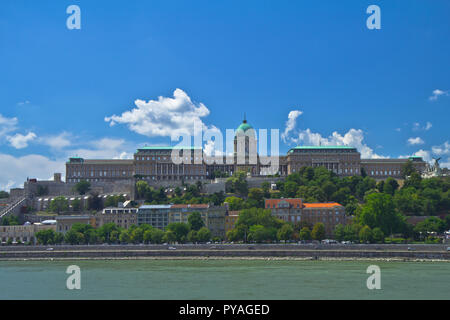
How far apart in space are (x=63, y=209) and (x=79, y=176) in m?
24.0

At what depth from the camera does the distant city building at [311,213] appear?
77.0 meters

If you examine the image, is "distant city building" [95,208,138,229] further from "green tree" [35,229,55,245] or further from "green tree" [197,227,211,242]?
"green tree" [197,227,211,242]

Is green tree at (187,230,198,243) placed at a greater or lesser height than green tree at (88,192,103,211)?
lesser

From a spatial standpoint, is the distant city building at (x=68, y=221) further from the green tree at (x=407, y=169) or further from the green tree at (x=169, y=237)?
the green tree at (x=407, y=169)

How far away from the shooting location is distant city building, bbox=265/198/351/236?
253 feet

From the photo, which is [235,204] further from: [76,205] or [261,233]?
[76,205]

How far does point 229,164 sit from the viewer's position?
392 ft

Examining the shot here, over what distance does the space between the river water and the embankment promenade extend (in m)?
3.52

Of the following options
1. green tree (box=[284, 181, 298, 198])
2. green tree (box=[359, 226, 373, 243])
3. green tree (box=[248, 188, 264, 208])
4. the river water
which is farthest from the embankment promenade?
green tree (box=[284, 181, 298, 198])

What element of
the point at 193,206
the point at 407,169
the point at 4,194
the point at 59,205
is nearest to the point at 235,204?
the point at 193,206

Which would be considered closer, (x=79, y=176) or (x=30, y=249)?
(x=30, y=249)
